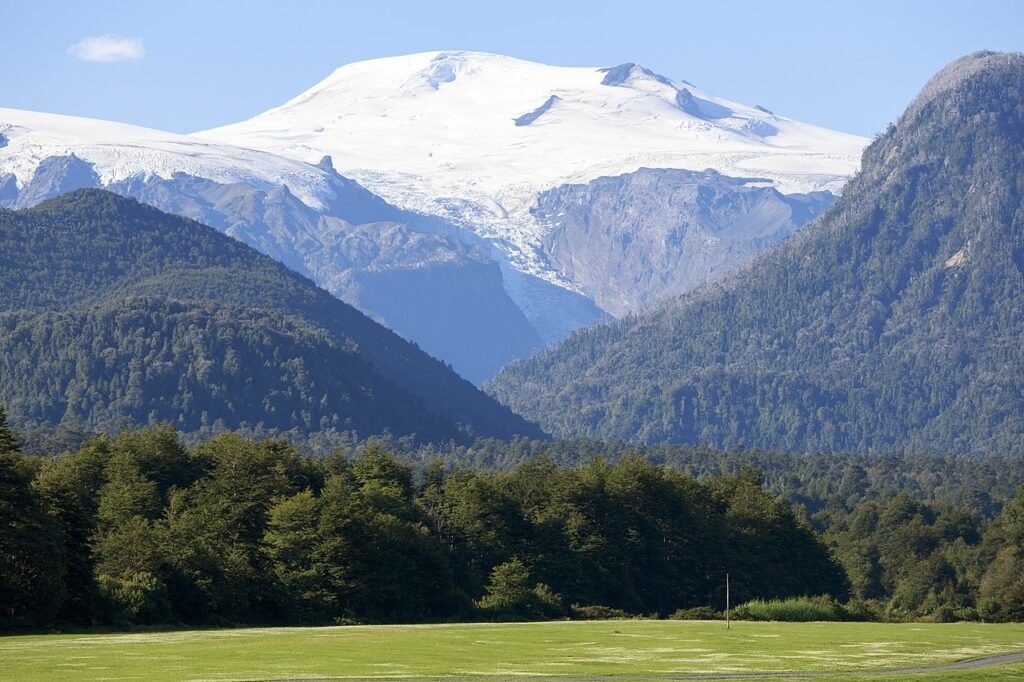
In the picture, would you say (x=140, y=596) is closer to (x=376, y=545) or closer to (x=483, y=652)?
(x=376, y=545)

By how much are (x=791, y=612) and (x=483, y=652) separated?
5791cm

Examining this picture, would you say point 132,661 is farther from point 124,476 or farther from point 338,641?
point 124,476

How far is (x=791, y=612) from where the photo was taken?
13938 cm

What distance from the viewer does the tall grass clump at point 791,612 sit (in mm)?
137875

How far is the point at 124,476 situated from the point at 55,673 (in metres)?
82.0

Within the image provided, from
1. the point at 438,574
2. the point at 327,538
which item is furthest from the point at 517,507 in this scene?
the point at 327,538

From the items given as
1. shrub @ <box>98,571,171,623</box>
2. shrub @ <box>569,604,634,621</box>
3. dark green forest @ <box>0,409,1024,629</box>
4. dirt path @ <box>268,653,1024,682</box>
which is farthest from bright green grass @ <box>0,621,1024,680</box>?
shrub @ <box>569,604,634,621</box>

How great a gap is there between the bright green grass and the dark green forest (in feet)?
43.0

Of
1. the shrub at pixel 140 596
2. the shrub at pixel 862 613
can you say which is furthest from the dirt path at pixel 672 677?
the shrub at pixel 862 613

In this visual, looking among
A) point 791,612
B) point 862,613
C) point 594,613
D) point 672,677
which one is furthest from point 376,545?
point 672,677

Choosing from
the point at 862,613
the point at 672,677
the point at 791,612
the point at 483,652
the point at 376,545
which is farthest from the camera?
the point at 862,613

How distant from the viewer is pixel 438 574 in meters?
144

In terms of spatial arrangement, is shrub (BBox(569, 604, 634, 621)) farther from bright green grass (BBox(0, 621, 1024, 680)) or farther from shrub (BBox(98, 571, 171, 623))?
shrub (BBox(98, 571, 171, 623))

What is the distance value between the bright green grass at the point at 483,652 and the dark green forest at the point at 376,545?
43.0ft
